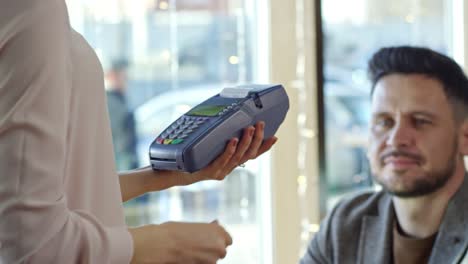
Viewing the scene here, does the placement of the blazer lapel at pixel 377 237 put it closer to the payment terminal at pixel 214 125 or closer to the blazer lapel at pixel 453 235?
the blazer lapel at pixel 453 235

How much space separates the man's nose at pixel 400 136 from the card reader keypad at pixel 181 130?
988mm

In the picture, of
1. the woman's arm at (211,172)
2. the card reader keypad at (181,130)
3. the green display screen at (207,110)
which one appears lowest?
the woman's arm at (211,172)

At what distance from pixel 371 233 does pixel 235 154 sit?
3.38 feet

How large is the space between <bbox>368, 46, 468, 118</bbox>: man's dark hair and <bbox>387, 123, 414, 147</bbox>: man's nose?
0.12m

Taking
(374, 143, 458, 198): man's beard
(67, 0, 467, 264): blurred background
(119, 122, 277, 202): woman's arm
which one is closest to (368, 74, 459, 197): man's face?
(374, 143, 458, 198): man's beard

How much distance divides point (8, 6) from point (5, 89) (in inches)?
2.7

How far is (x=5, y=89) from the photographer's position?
0.64m

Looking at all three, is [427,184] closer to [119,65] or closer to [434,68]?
[434,68]

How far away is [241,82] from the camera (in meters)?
2.38

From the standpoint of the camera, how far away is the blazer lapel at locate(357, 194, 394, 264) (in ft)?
5.75

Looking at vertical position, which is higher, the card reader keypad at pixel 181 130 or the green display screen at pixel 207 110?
the green display screen at pixel 207 110

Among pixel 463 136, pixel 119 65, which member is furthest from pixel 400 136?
pixel 119 65

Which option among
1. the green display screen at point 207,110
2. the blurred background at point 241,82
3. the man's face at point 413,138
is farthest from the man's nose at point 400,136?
the green display screen at point 207,110

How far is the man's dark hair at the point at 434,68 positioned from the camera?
5.83ft
